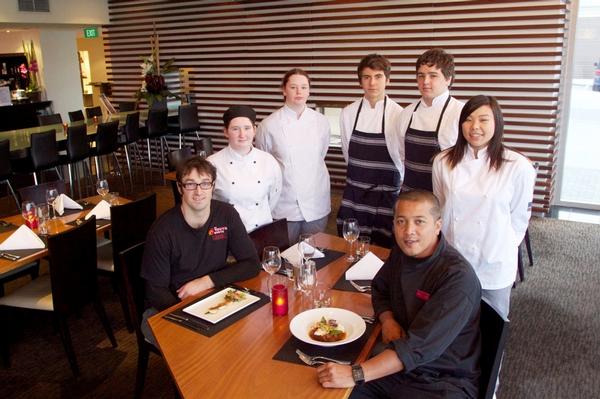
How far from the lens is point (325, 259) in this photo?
9.91ft

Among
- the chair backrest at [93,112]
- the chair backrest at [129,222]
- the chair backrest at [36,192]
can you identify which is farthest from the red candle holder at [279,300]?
the chair backrest at [93,112]

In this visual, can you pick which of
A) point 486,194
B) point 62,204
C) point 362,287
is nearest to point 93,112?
point 62,204

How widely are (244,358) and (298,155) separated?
2.11 metres

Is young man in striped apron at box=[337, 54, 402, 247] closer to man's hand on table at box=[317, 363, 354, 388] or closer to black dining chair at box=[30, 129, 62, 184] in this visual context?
man's hand on table at box=[317, 363, 354, 388]

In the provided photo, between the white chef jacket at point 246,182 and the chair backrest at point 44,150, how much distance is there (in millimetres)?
3923

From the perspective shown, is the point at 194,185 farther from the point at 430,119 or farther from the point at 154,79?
the point at 154,79

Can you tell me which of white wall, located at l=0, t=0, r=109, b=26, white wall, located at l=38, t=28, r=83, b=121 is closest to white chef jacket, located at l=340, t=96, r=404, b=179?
white wall, located at l=0, t=0, r=109, b=26

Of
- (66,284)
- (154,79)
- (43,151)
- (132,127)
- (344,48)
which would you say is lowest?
(66,284)

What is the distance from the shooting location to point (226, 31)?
344 inches

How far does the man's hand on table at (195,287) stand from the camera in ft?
8.66

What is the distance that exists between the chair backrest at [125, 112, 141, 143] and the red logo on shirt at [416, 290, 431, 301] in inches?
266

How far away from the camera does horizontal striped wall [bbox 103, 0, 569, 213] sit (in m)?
6.28

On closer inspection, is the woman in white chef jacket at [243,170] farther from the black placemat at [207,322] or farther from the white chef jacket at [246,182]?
the black placemat at [207,322]

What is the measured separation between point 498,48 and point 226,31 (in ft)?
14.1
